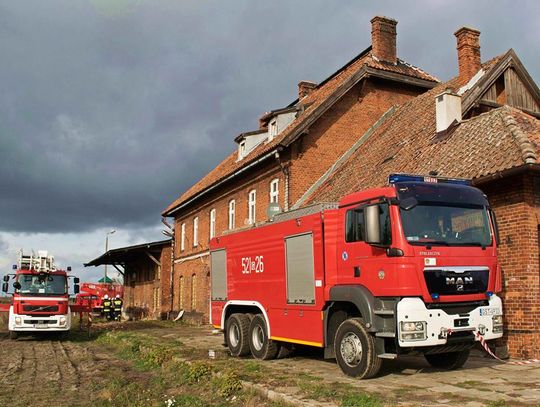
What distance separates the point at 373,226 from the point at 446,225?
50.9 inches

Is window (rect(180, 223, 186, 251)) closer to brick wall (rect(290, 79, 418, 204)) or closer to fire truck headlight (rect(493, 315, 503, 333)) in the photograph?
brick wall (rect(290, 79, 418, 204))

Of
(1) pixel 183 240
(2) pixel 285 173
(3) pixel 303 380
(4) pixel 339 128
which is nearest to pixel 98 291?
(1) pixel 183 240

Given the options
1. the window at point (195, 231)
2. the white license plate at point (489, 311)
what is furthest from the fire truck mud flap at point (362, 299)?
the window at point (195, 231)

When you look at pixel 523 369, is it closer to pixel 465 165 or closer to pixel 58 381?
pixel 465 165

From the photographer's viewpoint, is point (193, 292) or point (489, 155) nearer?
point (489, 155)

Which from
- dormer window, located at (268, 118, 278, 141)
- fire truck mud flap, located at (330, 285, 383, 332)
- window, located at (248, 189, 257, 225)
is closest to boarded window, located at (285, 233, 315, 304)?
fire truck mud flap, located at (330, 285, 383, 332)

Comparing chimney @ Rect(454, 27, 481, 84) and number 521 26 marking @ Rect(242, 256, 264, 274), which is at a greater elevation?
chimney @ Rect(454, 27, 481, 84)

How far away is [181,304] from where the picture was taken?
3038 centimetres

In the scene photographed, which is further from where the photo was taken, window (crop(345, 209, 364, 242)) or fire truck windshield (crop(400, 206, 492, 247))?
window (crop(345, 209, 364, 242))

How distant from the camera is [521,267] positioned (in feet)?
36.3

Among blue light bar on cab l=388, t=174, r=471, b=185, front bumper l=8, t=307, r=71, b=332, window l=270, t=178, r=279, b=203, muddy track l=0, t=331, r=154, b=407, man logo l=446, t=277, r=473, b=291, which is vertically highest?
window l=270, t=178, r=279, b=203

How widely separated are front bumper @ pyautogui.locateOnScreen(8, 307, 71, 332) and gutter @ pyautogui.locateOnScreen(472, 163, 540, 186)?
565 inches

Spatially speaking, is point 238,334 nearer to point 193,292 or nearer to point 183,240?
point 193,292

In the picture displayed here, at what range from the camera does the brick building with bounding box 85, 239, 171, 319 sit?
32.7 m
